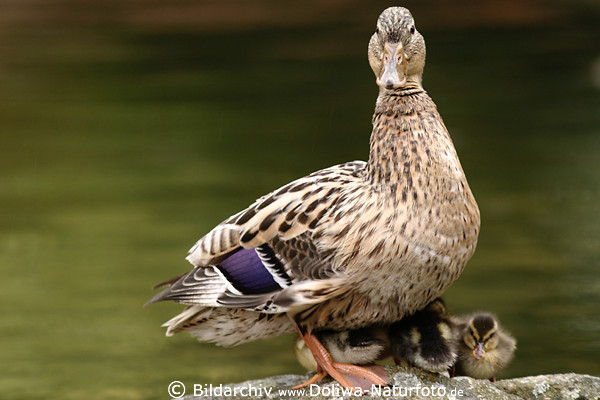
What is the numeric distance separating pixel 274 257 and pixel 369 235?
0.89 feet

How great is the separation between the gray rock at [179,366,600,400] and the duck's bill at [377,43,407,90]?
0.76m

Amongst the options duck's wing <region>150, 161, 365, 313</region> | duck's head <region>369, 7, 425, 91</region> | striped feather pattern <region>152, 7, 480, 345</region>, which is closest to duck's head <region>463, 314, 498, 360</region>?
striped feather pattern <region>152, 7, 480, 345</region>

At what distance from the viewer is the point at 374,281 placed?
210 cm

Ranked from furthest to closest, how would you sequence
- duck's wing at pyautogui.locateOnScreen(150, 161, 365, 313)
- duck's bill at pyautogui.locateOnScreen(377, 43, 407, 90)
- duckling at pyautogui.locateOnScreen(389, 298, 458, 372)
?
duckling at pyautogui.locateOnScreen(389, 298, 458, 372)
duck's wing at pyautogui.locateOnScreen(150, 161, 365, 313)
duck's bill at pyautogui.locateOnScreen(377, 43, 407, 90)

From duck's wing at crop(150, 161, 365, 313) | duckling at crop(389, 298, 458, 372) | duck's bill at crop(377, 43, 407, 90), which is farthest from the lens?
duckling at crop(389, 298, 458, 372)

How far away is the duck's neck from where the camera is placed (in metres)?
2.11

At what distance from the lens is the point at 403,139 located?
6.98 ft

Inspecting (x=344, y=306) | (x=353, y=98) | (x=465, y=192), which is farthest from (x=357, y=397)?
(x=353, y=98)

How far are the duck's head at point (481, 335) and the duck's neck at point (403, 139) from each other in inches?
19.5

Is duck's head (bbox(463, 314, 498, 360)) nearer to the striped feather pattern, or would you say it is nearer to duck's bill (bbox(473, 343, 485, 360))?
duck's bill (bbox(473, 343, 485, 360))

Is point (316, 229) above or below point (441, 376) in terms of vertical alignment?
above

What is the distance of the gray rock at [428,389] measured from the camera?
2217 millimetres

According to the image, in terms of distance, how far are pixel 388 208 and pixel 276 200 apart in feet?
1.10

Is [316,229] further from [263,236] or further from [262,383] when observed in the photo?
[262,383]
